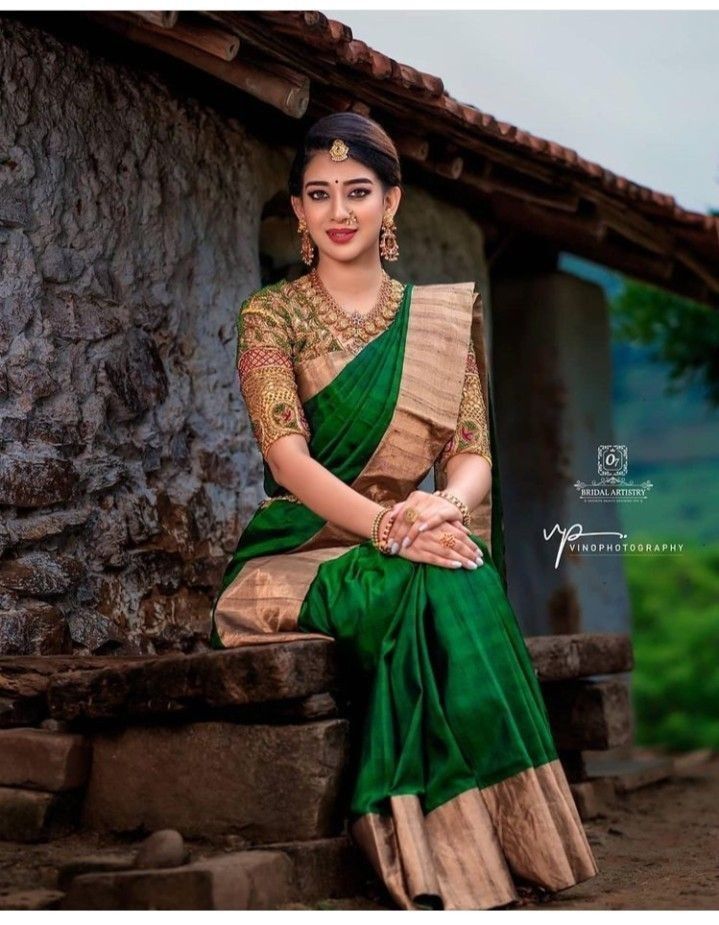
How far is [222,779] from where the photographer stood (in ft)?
11.3

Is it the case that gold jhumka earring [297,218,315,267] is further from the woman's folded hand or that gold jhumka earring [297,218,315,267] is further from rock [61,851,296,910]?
rock [61,851,296,910]

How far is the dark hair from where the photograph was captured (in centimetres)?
379

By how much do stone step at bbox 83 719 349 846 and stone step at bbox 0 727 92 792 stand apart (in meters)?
0.04

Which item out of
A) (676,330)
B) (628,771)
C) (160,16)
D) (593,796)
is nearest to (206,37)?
(160,16)

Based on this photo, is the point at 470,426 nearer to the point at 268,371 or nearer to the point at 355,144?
the point at 268,371

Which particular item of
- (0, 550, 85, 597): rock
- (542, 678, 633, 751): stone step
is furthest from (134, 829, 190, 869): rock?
(542, 678, 633, 751): stone step

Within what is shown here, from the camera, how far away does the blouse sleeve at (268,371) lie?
369 cm

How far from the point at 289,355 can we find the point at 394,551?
→ 2.03ft

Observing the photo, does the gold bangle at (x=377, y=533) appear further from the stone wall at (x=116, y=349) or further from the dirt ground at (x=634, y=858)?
the stone wall at (x=116, y=349)

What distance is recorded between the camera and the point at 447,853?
3307 mm

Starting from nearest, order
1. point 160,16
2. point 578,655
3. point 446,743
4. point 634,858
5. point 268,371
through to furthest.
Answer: point 446,743
point 268,371
point 160,16
point 634,858
point 578,655

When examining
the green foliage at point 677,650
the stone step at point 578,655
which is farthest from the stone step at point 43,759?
the green foliage at point 677,650

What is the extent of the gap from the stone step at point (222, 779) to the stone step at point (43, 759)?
4 centimetres

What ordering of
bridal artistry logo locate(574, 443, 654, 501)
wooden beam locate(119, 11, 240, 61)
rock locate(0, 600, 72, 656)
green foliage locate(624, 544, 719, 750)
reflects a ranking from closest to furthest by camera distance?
1. rock locate(0, 600, 72, 656)
2. wooden beam locate(119, 11, 240, 61)
3. bridal artistry logo locate(574, 443, 654, 501)
4. green foliage locate(624, 544, 719, 750)
